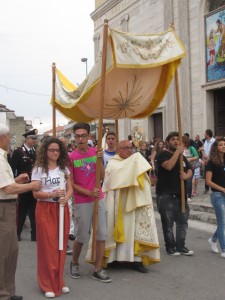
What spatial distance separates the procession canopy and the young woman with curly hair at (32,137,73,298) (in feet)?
4.74

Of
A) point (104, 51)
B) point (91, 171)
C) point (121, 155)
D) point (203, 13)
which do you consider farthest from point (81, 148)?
point (203, 13)

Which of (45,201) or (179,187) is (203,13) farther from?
(45,201)

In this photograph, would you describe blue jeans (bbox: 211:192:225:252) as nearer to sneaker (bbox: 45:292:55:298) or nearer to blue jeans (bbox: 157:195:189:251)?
blue jeans (bbox: 157:195:189:251)

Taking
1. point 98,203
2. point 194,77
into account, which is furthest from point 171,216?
point 194,77

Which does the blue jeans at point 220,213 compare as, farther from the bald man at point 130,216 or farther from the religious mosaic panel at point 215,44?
the religious mosaic panel at point 215,44

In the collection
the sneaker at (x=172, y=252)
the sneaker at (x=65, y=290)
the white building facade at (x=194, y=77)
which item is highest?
the white building facade at (x=194, y=77)

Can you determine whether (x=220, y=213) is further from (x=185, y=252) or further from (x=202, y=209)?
(x=202, y=209)

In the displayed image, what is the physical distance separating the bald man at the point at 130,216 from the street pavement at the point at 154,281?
230 mm

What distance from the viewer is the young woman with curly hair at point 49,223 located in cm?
480

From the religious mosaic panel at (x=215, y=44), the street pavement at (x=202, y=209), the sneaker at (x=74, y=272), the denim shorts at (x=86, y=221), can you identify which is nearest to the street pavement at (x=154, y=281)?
the sneaker at (x=74, y=272)

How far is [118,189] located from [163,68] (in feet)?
6.71

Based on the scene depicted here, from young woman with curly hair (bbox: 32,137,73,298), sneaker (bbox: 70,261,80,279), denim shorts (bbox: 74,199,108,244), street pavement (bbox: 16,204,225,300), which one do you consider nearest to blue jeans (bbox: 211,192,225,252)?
street pavement (bbox: 16,204,225,300)

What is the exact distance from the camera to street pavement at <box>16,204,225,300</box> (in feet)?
16.0

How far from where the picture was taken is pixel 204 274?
5609 millimetres
